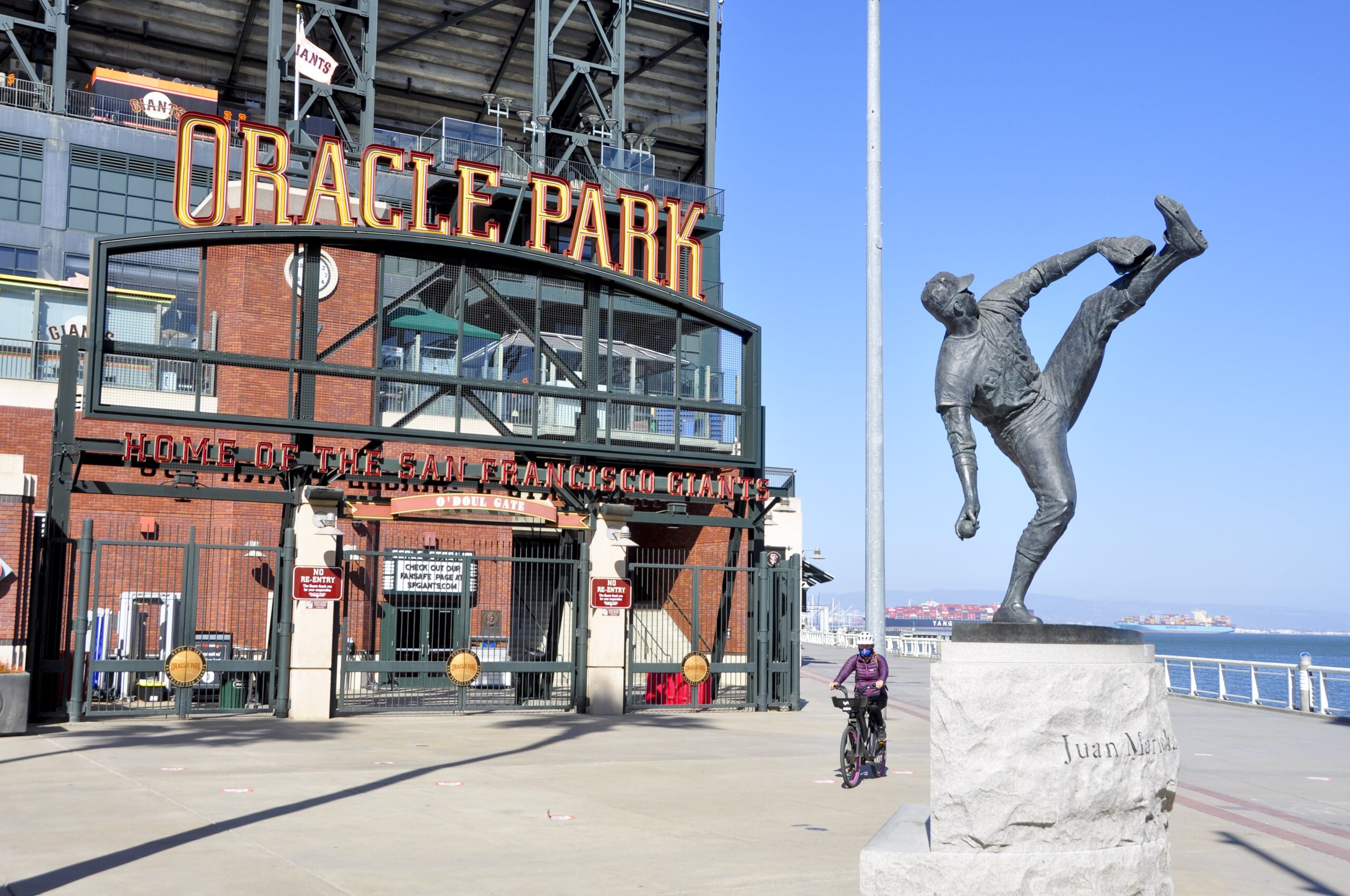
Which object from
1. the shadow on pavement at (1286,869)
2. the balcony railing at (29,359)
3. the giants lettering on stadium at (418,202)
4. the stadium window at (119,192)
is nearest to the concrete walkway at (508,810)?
the shadow on pavement at (1286,869)

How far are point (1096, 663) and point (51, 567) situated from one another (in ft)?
54.8

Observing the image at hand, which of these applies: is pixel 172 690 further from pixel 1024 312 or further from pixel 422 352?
pixel 1024 312

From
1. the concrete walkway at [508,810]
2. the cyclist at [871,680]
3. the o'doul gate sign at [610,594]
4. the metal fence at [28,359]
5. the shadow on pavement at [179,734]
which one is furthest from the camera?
the metal fence at [28,359]

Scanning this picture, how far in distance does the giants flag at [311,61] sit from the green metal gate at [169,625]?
1907cm

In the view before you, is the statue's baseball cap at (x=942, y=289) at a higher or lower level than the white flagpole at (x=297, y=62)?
lower

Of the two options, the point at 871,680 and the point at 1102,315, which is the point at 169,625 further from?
the point at 1102,315

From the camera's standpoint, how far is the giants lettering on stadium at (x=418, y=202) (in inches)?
904

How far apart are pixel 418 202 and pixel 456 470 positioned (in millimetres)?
5562

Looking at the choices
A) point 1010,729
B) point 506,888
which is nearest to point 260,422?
point 506,888

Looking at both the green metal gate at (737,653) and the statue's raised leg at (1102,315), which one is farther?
the green metal gate at (737,653)

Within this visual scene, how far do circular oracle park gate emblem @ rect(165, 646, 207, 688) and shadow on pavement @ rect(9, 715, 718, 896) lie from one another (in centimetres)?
149

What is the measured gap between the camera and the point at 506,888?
864 cm

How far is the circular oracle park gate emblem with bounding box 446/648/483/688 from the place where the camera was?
2161cm

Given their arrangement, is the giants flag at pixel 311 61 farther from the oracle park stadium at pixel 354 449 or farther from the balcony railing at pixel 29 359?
the balcony railing at pixel 29 359
